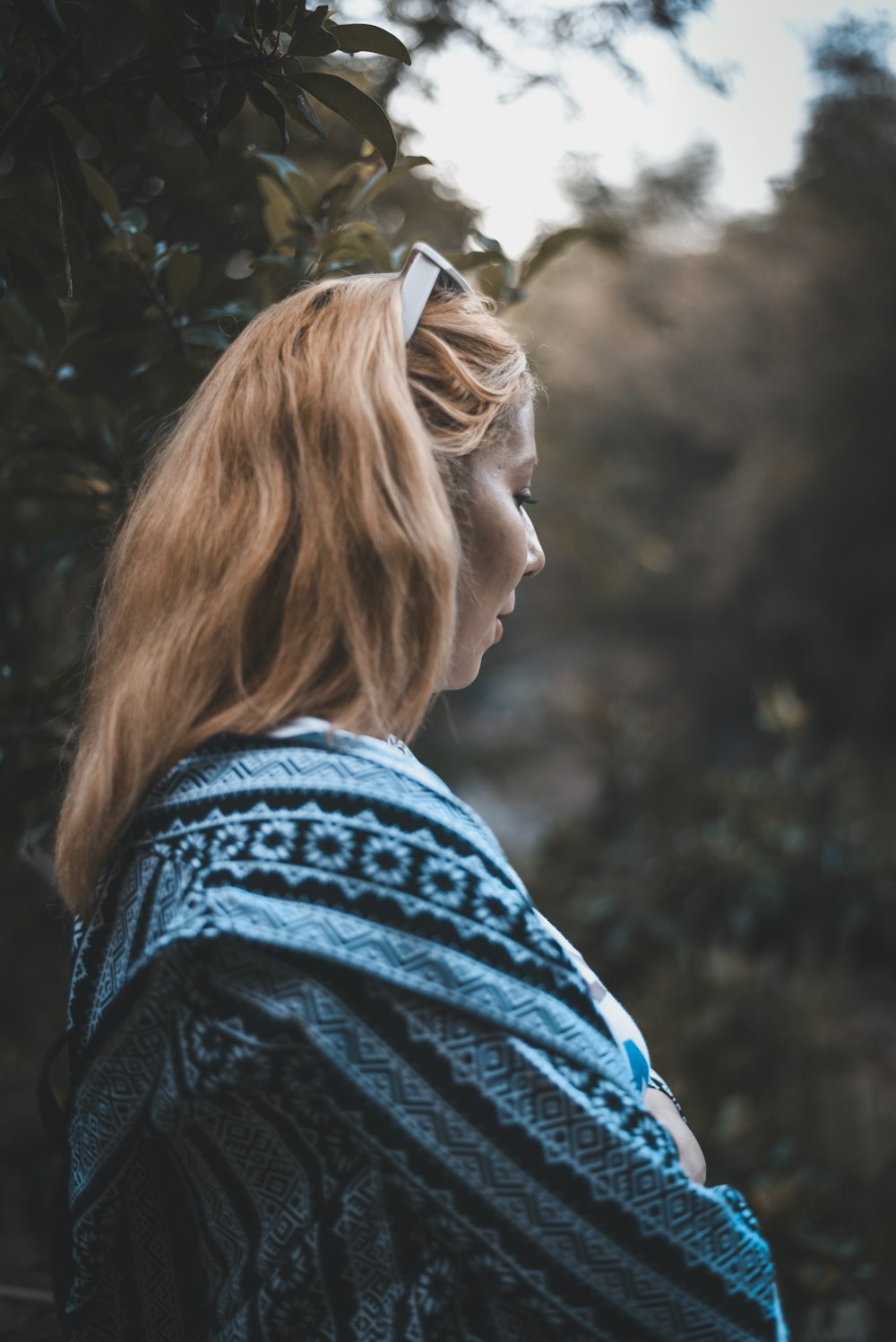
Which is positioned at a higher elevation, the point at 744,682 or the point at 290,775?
the point at 290,775

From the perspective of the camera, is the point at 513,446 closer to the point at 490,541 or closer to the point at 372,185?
the point at 490,541

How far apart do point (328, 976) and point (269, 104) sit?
900 millimetres

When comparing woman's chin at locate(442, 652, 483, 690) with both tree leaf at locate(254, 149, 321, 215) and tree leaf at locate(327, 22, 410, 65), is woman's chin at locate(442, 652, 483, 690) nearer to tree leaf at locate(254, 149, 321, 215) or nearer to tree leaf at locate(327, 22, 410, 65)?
tree leaf at locate(327, 22, 410, 65)

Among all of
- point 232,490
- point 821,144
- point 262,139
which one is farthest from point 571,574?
point 232,490

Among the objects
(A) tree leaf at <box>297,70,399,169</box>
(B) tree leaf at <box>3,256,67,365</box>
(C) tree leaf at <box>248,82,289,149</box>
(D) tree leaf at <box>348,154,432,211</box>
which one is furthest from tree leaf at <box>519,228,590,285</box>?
(B) tree leaf at <box>3,256,67,365</box>

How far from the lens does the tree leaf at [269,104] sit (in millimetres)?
1064

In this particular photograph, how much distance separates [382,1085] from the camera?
821 mm

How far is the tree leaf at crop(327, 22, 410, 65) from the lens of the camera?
109cm

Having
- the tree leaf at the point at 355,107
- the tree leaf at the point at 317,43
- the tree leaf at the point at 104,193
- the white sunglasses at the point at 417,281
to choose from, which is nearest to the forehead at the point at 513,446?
the white sunglasses at the point at 417,281

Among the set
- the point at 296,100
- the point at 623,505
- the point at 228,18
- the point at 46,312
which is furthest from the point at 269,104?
the point at 623,505

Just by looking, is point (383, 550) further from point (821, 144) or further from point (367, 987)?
point (821, 144)

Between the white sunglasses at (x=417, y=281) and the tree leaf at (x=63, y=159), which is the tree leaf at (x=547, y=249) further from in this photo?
the tree leaf at (x=63, y=159)

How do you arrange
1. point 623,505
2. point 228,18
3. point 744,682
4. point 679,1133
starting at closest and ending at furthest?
point 228,18
point 679,1133
point 623,505
point 744,682

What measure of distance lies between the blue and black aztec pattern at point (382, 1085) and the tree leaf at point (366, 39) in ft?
2.48
